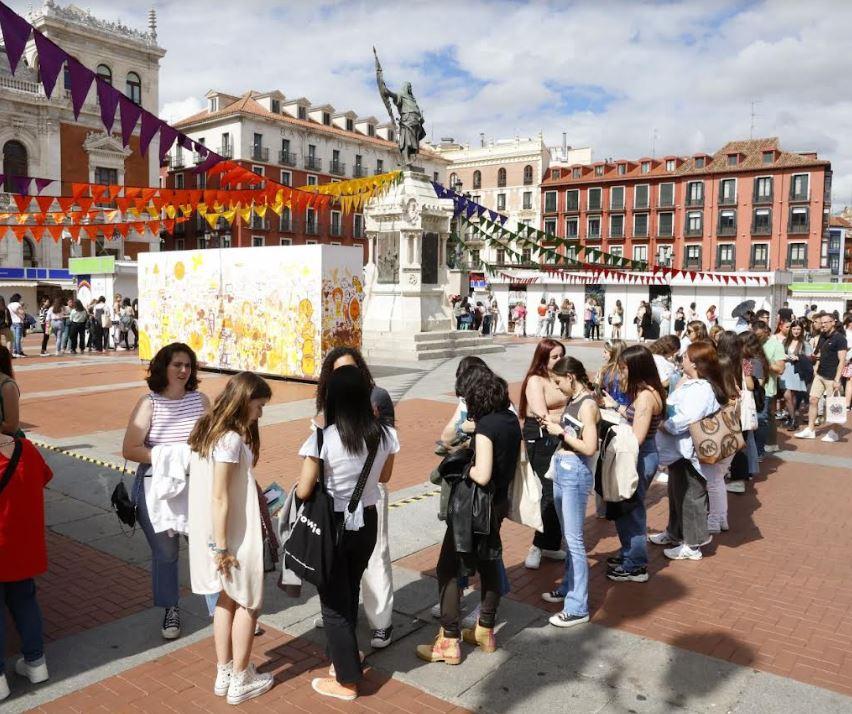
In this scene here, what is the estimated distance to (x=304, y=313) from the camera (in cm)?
1344

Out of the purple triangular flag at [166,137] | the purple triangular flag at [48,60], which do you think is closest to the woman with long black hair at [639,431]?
the purple triangular flag at [48,60]

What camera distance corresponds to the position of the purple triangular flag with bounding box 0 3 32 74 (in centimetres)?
678

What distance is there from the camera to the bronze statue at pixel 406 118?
19.2 metres

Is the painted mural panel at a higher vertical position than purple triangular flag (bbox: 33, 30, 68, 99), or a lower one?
lower

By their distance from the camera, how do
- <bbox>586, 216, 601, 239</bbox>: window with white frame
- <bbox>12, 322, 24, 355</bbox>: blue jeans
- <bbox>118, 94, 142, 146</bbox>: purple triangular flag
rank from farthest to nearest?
<bbox>586, 216, 601, 239</bbox>: window with white frame → <bbox>12, 322, 24, 355</bbox>: blue jeans → <bbox>118, 94, 142, 146</bbox>: purple triangular flag

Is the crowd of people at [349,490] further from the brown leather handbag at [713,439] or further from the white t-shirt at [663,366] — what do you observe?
the white t-shirt at [663,366]

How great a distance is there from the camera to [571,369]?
438 cm

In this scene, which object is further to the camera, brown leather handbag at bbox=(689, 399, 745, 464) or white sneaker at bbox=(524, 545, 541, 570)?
brown leather handbag at bbox=(689, 399, 745, 464)

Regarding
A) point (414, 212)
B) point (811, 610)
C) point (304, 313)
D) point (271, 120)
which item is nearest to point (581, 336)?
point (414, 212)

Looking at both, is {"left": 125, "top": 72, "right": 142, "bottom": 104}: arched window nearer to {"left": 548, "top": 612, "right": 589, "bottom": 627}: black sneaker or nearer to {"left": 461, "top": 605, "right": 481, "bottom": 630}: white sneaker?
{"left": 461, "top": 605, "right": 481, "bottom": 630}: white sneaker

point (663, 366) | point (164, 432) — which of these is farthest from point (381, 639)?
point (663, 366)

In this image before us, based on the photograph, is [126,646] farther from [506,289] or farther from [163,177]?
[163,177]

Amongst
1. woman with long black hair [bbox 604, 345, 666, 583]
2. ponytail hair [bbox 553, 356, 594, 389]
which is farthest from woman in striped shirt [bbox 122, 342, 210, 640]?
woman with long black hair [bbox 604, 345, 666, 583]

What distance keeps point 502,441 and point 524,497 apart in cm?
44
